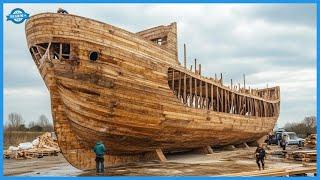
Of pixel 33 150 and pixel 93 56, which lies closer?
pixel 93 56

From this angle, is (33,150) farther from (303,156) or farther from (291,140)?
(291,140)

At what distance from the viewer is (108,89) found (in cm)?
1584

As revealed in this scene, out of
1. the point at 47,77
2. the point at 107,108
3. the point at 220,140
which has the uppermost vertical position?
the point at 47,77

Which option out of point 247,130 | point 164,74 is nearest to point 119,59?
point 164,74

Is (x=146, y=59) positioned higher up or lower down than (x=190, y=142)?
higher up

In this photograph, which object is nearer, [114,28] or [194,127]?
[114,28]

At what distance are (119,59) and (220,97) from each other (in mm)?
10373

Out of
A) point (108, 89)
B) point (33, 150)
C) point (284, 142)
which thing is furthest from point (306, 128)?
point (108, 89)

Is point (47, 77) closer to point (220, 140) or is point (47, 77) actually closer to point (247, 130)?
point (220, 140)

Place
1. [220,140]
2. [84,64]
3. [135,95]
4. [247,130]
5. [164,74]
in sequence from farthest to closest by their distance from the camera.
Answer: [247,130] → [220,140] → [164,74] → [135,95] → [84,64]

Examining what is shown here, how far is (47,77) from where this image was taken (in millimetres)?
15984

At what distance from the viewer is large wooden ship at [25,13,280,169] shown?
610 inches

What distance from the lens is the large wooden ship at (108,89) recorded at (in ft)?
50.8

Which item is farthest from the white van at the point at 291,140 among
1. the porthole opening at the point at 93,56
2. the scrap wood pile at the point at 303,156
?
the porthole opening at the point at 93,56
